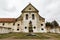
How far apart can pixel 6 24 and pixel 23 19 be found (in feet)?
25.2

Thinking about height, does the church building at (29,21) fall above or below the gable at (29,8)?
below

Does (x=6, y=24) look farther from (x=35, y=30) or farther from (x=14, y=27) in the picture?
(x=35, y=30)

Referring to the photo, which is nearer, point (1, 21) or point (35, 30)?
point (35, 30)

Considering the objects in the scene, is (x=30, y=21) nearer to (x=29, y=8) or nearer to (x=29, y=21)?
(x=29, y=21)

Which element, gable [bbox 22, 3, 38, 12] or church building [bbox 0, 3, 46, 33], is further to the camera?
gable [bbox 22, 3, 38, 12]

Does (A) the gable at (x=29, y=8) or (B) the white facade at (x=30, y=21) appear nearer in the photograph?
(B) the white facade at (x=30, y=21)

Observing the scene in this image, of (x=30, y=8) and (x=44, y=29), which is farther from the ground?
(x=30, y=8)

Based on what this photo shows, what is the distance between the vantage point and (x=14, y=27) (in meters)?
57.8

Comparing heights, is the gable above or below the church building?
above

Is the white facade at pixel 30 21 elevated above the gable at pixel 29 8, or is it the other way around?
the gable at pixel 29 8

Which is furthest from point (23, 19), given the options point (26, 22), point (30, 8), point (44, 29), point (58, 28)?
point (58, 28)

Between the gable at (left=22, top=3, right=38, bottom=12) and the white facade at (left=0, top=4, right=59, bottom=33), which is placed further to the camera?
the gable at (left=22, top=3, right=38, bottom=12)

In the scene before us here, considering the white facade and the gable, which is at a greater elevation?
the gable

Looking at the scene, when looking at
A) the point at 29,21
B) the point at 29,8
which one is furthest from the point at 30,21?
the point at 29,8
